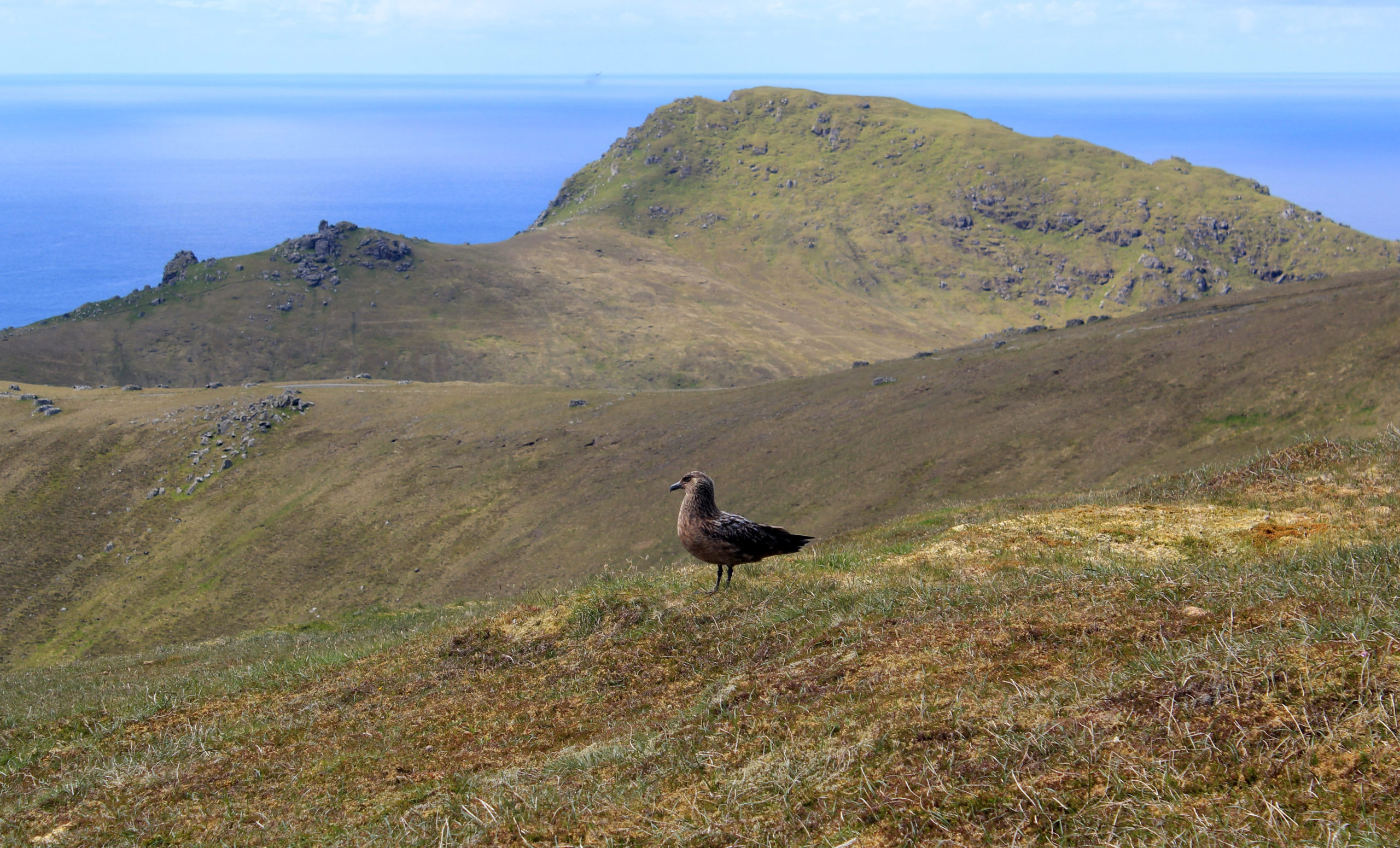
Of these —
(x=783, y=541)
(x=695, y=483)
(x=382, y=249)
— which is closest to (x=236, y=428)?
(x=695, y=483)

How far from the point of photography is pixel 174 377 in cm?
14750

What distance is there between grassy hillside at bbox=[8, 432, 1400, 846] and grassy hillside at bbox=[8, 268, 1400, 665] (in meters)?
40.0

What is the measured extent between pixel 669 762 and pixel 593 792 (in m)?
0.76

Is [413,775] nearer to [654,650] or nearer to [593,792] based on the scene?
[593,792]

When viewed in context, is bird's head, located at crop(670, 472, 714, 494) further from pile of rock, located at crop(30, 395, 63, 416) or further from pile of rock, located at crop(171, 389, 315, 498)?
pile of rock, located at crop(30, 395, 63, 416)

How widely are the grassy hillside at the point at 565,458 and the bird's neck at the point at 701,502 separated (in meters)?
38.7

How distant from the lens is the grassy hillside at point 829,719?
19.1 feet

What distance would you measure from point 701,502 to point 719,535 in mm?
695

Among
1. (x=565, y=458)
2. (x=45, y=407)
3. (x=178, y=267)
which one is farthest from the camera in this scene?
(x=178, y=267)

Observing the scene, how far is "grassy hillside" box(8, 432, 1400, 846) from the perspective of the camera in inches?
229

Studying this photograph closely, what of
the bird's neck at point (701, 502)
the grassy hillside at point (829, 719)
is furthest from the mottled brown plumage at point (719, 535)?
the grassy hillside at point (829, 719)

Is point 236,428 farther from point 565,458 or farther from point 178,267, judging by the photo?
point 178,267

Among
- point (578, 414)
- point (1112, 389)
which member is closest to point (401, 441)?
point (578, 414)

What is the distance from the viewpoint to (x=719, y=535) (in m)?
13.5
